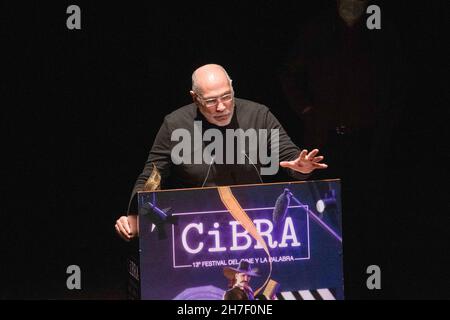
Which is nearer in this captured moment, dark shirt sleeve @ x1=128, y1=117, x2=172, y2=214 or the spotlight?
the spotlight

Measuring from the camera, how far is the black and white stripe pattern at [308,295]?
3094 millimetres

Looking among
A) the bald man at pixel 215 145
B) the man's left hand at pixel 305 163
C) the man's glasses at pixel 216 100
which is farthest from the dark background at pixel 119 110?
the man's left hand at pixel 305 163

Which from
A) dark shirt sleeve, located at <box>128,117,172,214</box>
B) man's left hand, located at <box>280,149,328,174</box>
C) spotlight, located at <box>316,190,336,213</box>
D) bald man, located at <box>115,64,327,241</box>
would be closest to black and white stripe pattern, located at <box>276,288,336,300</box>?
spotlight, located at <box>316,190,336,213</box>

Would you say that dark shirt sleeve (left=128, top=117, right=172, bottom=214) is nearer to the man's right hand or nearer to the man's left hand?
the man's right hand

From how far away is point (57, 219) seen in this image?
4547mm

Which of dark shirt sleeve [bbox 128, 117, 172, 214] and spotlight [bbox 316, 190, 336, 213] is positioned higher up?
dark shirt sleeve [bbox 128, 117, 172, 214]

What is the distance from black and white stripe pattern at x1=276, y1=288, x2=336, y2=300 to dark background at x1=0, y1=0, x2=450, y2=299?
43.1 inches

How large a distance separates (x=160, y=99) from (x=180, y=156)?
690 millimetres

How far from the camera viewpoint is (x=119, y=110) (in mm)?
4277

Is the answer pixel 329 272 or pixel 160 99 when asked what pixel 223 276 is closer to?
pixel 329 272

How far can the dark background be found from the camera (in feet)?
13.6

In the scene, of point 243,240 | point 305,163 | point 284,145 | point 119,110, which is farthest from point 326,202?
point 119,110
